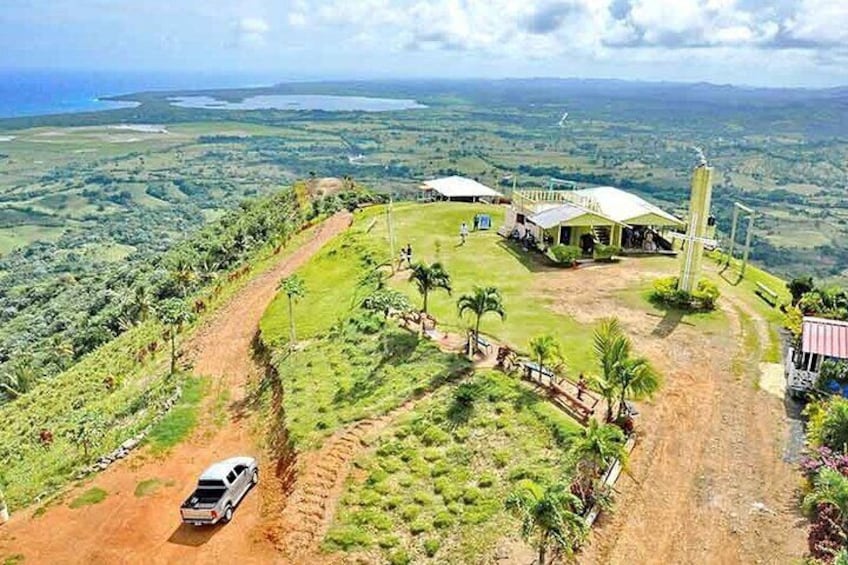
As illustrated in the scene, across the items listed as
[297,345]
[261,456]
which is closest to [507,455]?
[261,456]

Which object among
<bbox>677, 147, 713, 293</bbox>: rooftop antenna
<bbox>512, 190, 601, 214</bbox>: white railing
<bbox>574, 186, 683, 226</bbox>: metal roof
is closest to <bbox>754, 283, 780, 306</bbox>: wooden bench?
<bbox>677, 147, 713, 293</bbox>: rooftop antenna

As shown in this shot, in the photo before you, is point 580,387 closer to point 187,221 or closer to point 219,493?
point 219,493

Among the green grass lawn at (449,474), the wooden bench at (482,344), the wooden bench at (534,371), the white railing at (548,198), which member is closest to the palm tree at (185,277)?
the white railing at (548,198)

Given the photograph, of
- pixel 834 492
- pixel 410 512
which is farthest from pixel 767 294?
pixel 410 512

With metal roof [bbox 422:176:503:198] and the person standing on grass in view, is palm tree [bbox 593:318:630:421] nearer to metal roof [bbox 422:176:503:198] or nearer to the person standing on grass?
the person standing on grass

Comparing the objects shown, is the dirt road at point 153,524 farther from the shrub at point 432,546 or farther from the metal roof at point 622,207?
the metal roof at point 622,207

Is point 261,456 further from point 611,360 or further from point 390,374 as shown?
point 611,360
